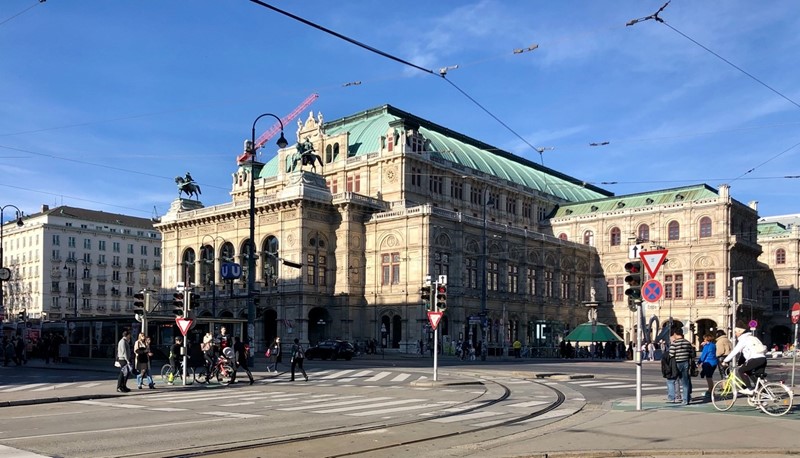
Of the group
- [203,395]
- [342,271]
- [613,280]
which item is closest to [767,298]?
[613,280]

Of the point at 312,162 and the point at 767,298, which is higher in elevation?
the point at 312,162

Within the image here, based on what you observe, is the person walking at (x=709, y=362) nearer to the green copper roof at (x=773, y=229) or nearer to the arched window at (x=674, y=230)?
the arched window at (x=674, y=230)

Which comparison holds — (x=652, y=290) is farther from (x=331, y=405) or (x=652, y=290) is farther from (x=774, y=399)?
(x=331, y=405)

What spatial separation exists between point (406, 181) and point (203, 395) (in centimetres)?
5862

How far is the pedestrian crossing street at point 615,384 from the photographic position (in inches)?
1077

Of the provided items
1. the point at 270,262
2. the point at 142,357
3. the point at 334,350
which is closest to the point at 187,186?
the point at 270,262

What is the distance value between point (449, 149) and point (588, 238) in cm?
2160

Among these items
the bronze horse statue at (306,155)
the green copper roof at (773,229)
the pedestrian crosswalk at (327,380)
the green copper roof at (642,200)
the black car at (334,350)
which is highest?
the bronze horse statue at (306,155)

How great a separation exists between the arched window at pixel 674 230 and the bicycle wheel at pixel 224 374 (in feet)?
237

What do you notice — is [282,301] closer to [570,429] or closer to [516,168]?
[516,168]

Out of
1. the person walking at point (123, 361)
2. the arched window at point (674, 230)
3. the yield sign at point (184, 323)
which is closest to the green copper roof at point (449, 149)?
the arched window at point (674, 230)

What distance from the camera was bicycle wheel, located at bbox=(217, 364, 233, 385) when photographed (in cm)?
2969

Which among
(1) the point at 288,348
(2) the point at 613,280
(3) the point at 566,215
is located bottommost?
(1) the point at 288,348

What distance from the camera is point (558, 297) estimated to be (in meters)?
91.2
